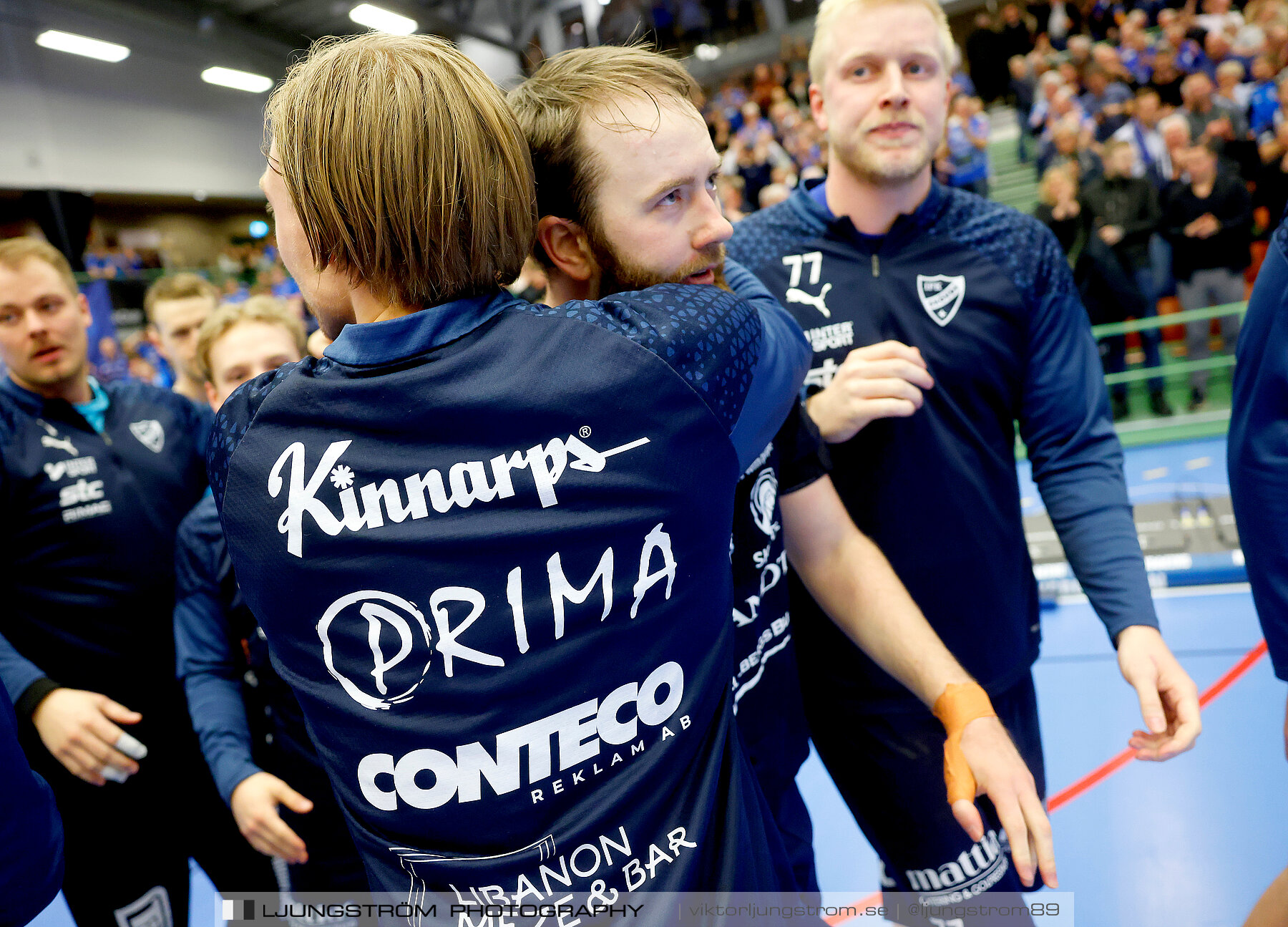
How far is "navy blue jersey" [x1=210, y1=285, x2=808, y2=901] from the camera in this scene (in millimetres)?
919

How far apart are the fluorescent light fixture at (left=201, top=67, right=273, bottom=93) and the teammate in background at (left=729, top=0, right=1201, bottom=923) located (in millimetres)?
16324

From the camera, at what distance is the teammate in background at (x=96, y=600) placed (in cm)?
240

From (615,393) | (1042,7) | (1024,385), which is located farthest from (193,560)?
(1042,7)

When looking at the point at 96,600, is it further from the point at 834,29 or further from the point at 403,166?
the point at 834,29

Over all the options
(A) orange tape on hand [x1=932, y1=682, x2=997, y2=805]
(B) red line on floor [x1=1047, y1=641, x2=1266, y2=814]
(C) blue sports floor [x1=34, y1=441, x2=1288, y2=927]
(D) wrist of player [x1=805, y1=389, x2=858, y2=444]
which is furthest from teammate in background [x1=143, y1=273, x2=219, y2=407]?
(B) red line on floor [x1=1047, y1=641, x2=1266, y2=814]

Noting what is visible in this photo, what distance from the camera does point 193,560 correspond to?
2.08 meters

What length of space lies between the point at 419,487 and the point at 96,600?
2.11 metres

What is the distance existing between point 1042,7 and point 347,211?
14447 mm

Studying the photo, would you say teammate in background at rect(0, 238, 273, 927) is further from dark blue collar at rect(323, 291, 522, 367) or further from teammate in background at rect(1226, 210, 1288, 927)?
teammate in background at rect(1226, 210, 1288, 927)

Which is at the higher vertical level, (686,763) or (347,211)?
(347,211)

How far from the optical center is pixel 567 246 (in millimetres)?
1319

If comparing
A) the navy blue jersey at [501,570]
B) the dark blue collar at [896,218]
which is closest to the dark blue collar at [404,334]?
the navy blue jersey at [501,570]

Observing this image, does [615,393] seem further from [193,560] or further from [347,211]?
[193,560]

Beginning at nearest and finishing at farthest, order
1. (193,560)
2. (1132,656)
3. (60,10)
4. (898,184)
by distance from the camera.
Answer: (1132,656) → (898,184) → (193,560) → (60,10)
